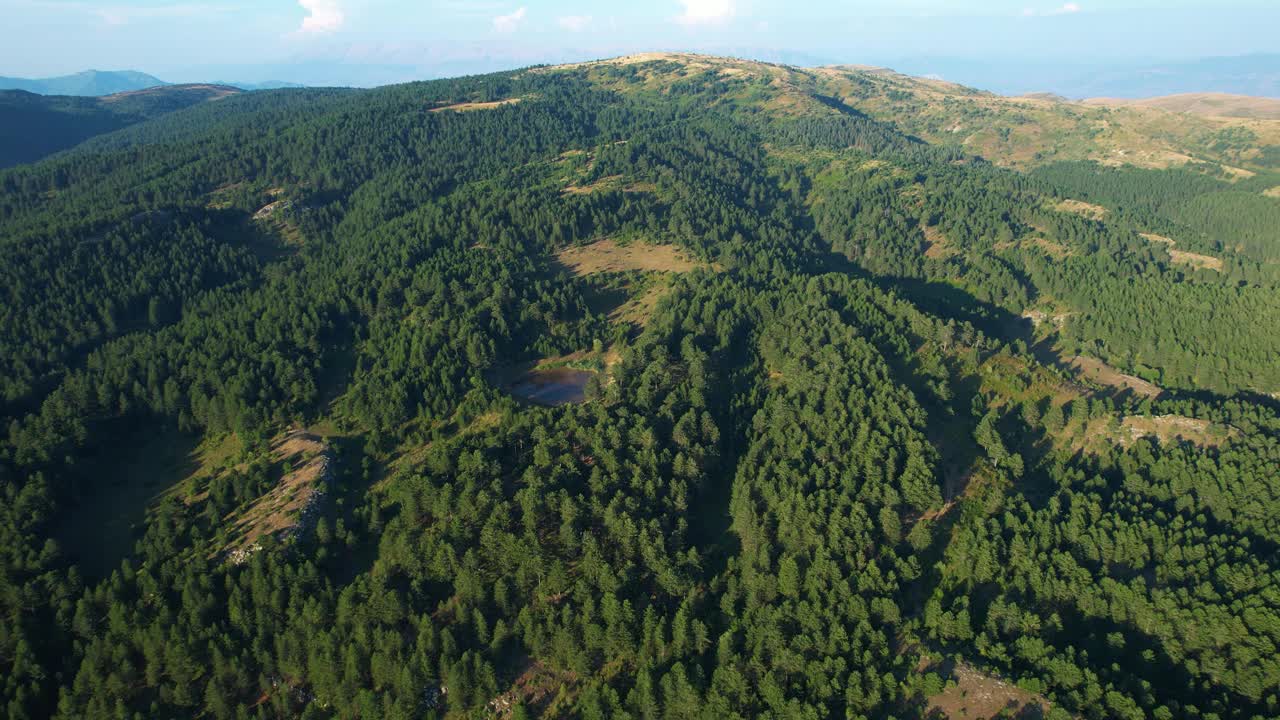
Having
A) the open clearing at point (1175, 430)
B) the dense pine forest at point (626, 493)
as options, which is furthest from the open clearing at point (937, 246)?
the open clearing at point (1175, 430)

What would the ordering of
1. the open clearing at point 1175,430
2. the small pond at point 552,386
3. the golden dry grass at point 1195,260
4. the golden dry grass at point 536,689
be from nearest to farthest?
the golden dry grass at point 536,689 → the open clearing at point 1175,430 → the small pond at point 552,386 → the golden dry grass at point 1195,260

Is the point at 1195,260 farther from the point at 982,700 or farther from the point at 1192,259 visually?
the point at 982,700

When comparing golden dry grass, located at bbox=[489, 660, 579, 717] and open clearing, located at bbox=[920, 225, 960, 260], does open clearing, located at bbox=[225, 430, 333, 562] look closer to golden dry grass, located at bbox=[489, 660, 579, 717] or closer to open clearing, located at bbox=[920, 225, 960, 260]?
golden dry grass, located at bbox=[489, 660, 579, 717]

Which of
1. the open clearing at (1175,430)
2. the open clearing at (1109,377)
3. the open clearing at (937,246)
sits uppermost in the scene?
the open clearing at (937,246)

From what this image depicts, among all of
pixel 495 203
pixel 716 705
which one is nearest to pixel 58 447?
pixel 716 705

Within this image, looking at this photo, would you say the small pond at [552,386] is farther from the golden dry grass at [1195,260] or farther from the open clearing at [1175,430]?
the golden dry grass at [1195,260]

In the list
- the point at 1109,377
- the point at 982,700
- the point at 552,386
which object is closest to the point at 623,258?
the point at 552,386
